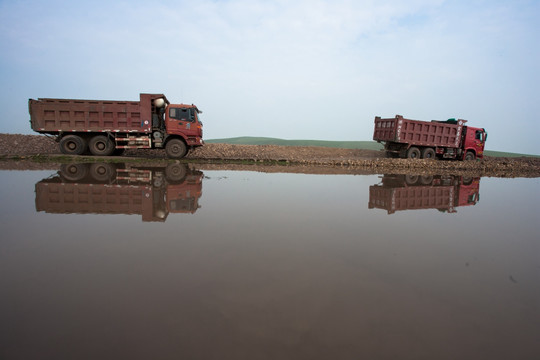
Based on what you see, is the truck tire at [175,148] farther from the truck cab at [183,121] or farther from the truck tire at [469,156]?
the truck tire at [469,156]

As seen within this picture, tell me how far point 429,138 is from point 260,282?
2214 cm

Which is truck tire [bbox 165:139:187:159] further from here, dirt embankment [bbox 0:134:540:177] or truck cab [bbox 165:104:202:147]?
dirt embankment [bbox 0:134:540:177]

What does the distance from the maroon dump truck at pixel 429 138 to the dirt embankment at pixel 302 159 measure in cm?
140

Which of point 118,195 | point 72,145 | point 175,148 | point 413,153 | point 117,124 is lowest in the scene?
point 118,195

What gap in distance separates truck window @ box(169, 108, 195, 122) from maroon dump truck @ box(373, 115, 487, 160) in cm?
1302

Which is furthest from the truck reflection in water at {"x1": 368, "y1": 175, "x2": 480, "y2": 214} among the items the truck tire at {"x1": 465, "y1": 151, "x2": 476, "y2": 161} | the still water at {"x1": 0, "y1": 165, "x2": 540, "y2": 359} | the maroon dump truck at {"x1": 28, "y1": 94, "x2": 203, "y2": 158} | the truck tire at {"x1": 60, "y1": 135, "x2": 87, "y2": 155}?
the truck tire at {"x1": 60, "y1": 135, "x2": 87, "y2": 155}

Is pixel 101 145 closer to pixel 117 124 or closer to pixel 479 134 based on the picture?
pixel 117 124

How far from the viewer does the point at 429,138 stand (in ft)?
72.1

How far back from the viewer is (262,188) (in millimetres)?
9492

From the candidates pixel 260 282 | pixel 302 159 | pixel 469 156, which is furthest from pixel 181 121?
pixel 469 156

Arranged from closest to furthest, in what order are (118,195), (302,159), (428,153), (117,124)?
(118,195) < (117,124) < (302,159) < (428,153)

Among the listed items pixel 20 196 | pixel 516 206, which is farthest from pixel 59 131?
pixel 516 206

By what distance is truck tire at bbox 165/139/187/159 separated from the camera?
17516 mm

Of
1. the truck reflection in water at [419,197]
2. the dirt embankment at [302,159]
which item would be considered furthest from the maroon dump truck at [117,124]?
the truck reflection in water at [419,197]
